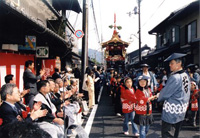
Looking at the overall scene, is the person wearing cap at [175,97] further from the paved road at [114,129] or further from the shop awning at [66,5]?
the shop awning at [66,5]

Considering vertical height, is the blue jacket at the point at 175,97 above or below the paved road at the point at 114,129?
above

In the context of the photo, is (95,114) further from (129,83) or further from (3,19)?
(3,19)

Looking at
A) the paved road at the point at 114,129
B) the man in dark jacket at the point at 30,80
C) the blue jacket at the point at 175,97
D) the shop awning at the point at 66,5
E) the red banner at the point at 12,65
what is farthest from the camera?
the shop awning at the point at 66,5

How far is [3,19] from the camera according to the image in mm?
4203

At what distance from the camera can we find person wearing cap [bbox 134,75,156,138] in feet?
14.5

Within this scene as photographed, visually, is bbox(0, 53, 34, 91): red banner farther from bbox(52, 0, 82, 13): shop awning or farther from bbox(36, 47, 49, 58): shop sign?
bbox(52, 0, 82, 13): shop awning

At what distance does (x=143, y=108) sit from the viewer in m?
4.50

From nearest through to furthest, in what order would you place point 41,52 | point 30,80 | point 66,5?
point 30,80 < point 41,52 < point 66,5

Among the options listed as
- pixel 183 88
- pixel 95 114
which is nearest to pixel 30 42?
pixel 95 114

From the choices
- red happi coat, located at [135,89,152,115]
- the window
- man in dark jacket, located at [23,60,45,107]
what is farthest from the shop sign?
the window

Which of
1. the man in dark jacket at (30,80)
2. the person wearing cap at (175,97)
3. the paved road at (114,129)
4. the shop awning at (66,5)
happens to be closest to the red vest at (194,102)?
the paved road at (114,129)

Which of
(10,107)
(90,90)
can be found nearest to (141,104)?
(10,107)

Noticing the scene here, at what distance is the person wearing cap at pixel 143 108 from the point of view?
4.42 metres

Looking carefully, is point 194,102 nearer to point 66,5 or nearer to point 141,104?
point 141,104
